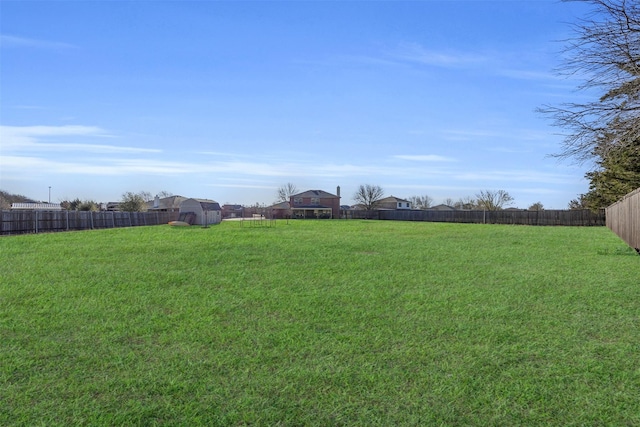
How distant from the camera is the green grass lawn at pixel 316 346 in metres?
2.95

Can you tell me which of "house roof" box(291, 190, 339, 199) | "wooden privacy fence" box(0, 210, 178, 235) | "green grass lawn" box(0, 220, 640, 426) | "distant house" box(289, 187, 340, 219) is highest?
"house roof" box(291, 190, 339, 199)

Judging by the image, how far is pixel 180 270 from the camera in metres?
7.87

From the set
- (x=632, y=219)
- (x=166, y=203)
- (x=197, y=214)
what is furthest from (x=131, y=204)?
(x=632, y=219)

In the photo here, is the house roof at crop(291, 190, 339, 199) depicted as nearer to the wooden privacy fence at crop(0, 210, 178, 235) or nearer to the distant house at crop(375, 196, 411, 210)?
the distant house at crop(375, 196, 411, 210)

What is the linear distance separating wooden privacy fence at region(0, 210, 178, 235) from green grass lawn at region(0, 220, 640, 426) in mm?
13600

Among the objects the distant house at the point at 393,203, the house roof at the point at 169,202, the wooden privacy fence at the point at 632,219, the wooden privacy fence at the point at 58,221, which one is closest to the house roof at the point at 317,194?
the distant house at the point at 393,203

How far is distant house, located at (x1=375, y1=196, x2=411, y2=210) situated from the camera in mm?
77000

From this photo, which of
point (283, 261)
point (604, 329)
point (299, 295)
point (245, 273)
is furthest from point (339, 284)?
point (604, 329)

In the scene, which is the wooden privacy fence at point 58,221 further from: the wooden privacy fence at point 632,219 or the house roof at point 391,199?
the house roof at point 391,199

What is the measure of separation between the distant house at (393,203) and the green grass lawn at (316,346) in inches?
2731

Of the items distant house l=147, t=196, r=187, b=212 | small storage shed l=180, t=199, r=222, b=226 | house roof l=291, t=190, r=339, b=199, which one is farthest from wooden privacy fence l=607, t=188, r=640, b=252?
distant house l=147, t=196, r=187, b=212

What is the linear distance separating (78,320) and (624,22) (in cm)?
880

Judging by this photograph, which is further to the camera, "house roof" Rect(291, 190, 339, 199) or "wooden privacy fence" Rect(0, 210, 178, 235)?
"house roof" Rect(291, 190, 339, 199)

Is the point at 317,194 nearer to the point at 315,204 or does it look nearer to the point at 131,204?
the point at 315,204
